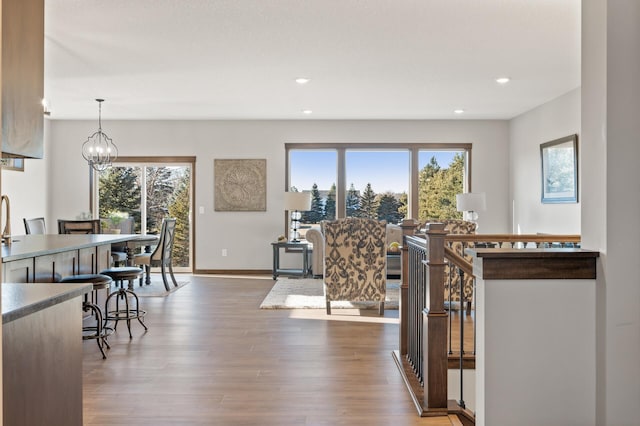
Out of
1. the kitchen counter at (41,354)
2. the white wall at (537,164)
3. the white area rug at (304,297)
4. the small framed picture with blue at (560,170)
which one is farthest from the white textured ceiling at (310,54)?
the kitchen counter at (41,354)

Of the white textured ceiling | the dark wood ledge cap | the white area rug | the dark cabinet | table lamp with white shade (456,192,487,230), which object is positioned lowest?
the white area rug

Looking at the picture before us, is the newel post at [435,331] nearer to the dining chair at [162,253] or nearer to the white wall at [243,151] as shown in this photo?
the dining chair at [162,253]

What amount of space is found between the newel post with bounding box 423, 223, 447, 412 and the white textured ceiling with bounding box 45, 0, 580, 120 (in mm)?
1983

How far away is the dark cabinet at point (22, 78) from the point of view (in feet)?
5.07

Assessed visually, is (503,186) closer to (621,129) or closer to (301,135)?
(301,135)

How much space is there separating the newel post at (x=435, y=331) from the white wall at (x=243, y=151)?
6033mm

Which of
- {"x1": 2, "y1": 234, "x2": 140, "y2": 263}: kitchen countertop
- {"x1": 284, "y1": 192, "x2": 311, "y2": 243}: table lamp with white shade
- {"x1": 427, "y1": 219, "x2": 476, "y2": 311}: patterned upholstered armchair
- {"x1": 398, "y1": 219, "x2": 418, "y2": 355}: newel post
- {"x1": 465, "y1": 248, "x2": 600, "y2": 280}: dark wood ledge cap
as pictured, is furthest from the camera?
{"x1": 284, "y1": 192, "x2": 311, "y2": 243}: table lamp with white shade

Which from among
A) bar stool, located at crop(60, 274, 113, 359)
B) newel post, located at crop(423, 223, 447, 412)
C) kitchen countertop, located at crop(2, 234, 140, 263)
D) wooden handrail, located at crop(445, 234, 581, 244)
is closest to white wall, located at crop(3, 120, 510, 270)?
kitchen countertop, located at crop(2, 234, 140, 263)

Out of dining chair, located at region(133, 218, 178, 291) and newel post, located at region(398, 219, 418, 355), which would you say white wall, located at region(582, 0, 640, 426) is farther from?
dining chair, located at region(133, 218, 178, 291)

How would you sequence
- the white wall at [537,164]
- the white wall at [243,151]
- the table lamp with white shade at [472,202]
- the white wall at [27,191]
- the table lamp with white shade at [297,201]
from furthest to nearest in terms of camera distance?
the white wall at [243,151] → the table lamp with white shade at [297,201] → the table lamp with white shade at [472,202] → the white wall at [27,191] → the white wall at [537,164]

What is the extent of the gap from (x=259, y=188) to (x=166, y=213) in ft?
5.42

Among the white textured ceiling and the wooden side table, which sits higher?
the white textured ceiling

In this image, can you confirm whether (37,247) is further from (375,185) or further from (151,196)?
(375,185)

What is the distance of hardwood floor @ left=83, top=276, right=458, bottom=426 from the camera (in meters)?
2.74
